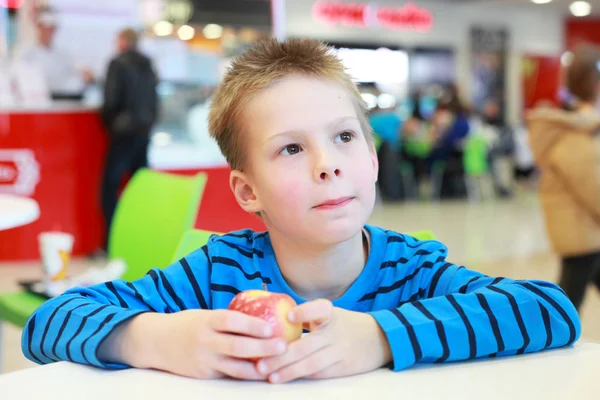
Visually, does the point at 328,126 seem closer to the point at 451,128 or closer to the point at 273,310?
the point at 273,310

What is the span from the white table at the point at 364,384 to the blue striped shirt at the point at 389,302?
3 centimetres

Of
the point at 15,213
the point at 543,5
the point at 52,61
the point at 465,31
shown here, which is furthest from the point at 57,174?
the point at 543,5

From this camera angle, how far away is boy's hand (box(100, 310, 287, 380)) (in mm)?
756

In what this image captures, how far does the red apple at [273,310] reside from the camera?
A: 778 millimetres

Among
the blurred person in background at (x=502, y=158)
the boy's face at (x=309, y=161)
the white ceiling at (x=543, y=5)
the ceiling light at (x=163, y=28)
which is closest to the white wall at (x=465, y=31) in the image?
the white ceiling at (x=543, y=5)

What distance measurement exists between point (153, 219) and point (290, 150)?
1.29m

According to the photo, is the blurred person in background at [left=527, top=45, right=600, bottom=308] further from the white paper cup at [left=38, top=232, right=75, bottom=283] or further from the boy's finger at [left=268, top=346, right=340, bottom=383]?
the boy's finger at [left=268, top=346, right=340, bottom=383]

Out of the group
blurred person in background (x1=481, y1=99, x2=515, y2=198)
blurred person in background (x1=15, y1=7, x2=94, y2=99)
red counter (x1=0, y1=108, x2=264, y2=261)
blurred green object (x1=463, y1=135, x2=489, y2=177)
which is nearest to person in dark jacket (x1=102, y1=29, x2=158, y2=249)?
red counter (x1=0, y1=108, x2=264, y2=261)

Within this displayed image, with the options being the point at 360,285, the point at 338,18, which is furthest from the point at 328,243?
the point at 338,18

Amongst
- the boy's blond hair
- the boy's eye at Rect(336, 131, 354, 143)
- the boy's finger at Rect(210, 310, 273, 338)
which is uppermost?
the boy's blond hair

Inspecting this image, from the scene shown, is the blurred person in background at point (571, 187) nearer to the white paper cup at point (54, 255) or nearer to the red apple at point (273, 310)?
the white paper cup at point (54, 255)

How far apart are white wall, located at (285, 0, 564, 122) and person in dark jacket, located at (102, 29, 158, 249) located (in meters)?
5.92

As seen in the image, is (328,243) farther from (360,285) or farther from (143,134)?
(143,134)

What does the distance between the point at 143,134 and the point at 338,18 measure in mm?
6930
